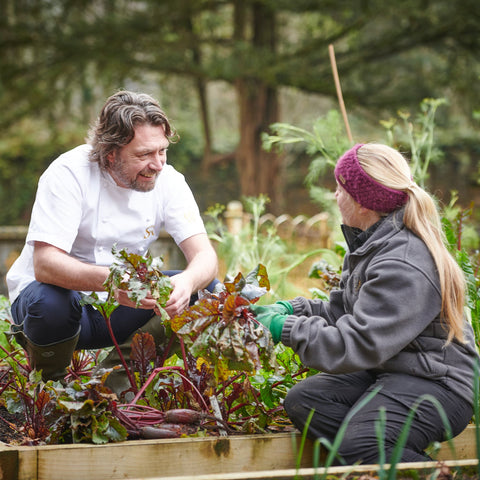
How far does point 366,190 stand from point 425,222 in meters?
0.21

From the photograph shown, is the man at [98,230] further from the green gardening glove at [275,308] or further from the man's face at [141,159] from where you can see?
the green gardening glove at [275,308]

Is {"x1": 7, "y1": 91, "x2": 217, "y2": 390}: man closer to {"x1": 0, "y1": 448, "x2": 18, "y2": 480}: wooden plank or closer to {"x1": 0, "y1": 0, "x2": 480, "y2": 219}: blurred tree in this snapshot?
{"x1": 0, "y1": 448, "x2": 18, "y2": 480}: wooden plank

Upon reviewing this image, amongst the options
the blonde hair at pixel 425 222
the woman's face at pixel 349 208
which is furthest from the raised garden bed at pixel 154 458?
the woman's face at pixel 349 208

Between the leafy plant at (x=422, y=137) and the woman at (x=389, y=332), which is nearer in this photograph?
the woman at (x=389, y=332)

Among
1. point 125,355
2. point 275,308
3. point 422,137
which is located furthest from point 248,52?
point 275,308

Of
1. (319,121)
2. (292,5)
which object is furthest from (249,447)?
(292,5)

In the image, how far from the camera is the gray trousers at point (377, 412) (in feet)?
6.15

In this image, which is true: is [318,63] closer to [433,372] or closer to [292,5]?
[292,5]

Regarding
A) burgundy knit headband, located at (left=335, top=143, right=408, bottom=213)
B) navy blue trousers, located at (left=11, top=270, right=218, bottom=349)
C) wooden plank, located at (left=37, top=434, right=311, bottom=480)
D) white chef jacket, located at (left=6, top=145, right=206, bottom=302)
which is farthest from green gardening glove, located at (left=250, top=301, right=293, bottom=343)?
white chef jacket, located at (left=6, top=145, right=206, bottom=302)

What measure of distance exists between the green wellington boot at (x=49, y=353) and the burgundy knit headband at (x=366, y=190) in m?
1.17

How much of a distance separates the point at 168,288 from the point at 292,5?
7.73 meters

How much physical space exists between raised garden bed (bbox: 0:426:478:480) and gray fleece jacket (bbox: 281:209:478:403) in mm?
278

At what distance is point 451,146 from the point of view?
15.6 metres

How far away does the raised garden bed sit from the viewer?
6.07 ft
